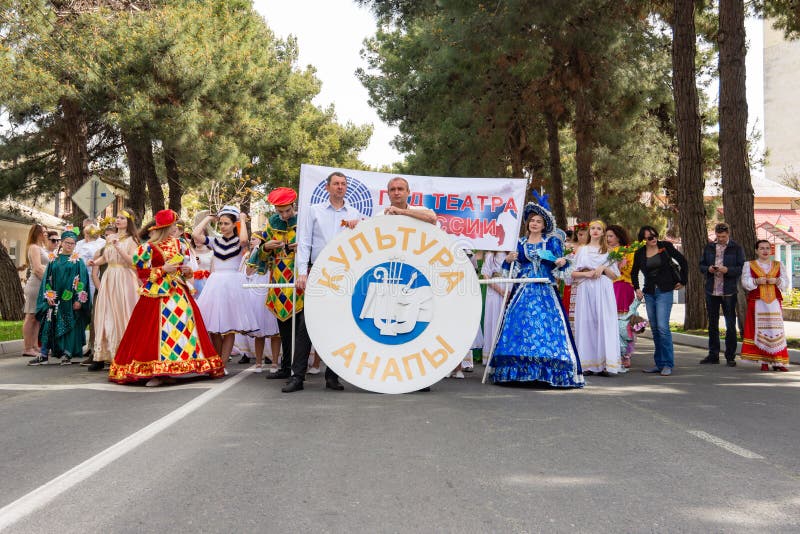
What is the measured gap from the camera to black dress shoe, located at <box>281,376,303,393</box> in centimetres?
768

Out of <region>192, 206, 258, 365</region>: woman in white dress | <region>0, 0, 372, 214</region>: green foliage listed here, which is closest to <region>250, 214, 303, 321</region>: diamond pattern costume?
<region>192, 206, 258, 365</region>: woman in white dress

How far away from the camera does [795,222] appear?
174ft

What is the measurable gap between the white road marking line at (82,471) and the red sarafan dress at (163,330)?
150 centimetres

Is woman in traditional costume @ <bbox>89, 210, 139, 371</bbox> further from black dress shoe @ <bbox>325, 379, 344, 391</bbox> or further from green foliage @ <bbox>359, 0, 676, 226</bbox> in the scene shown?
green foliage @ <bbox>359, 0, 676, 226</bbox>

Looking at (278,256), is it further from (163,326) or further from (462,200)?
(462,200)

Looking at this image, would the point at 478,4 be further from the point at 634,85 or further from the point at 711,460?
the point at 711,460

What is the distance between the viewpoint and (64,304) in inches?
451

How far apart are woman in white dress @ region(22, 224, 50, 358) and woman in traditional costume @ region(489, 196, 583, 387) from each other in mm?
7213

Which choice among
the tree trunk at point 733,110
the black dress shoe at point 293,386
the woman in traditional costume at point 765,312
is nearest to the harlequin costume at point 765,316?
the woman in traditional costume at point 765,312

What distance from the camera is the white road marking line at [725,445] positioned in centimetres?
510

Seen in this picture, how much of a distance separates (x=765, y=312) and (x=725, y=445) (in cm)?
616

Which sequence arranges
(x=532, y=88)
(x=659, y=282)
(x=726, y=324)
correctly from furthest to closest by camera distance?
(x=532, y=88)
(x=726, y=324)
(x=659, y=282)

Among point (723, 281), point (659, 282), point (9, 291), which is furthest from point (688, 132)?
point (9, 291)

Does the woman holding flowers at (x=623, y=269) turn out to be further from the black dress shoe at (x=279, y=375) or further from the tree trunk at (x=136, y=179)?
the tree trunk at (x=136, y=179)
